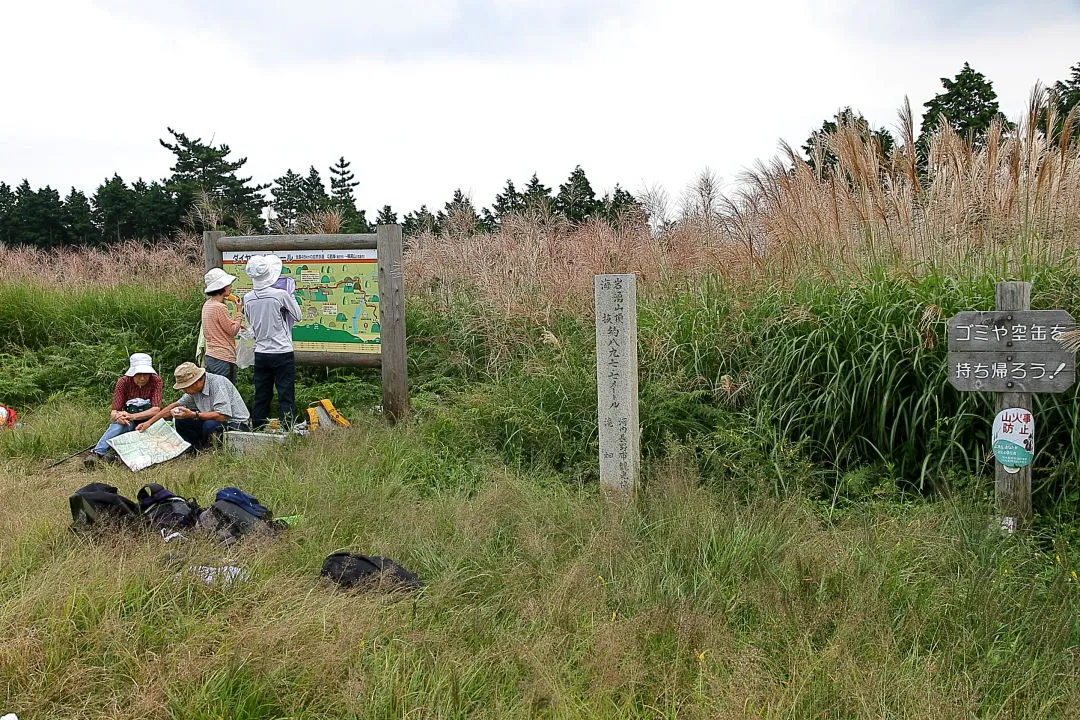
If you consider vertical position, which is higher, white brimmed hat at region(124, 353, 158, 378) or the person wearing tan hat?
white brimmed hat at region(124, 353, 158, 378)

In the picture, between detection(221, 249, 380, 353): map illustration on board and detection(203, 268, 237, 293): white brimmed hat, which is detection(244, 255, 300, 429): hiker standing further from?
detection(221, 249, 380, 353): map illustration on board

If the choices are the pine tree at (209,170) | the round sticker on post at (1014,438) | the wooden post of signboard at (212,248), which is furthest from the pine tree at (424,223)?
the pine tree at (209,170)

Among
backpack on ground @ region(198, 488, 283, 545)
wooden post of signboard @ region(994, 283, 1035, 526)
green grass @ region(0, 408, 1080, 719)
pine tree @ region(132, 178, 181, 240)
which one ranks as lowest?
green grass @ region(0, 408, 1080, 719)

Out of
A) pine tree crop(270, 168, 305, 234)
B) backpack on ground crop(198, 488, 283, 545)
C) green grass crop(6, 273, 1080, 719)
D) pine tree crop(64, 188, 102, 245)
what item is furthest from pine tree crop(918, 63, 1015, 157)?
pine tree crop(64, 188, 102, 245)

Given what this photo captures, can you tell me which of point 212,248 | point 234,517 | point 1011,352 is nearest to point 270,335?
point 212,248

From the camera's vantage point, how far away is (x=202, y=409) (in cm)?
727

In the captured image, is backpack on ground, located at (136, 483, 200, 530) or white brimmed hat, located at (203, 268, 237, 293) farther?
white brimmed hat, located at (203, 268, 237, 293)

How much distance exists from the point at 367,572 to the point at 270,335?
4.09 metres

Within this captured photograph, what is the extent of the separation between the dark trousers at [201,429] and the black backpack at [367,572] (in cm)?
352

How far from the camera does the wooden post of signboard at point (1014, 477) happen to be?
4.30 m

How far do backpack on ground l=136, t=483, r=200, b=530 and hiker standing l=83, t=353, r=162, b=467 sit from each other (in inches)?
101

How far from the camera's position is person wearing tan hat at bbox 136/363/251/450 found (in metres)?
7.00

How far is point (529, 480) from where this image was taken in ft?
17.3

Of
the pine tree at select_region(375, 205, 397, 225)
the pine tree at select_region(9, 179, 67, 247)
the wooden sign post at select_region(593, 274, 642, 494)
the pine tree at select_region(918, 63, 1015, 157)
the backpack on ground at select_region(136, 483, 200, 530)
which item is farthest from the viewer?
the pine tree at select_region(9, 179, 67, 247)
